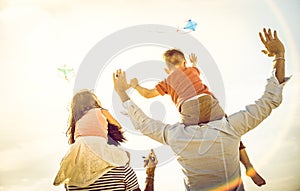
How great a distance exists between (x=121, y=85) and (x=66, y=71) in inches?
20.2

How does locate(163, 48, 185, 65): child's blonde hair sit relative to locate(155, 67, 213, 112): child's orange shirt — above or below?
above

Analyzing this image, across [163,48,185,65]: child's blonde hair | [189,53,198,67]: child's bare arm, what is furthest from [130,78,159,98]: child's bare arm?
[189,53,198,67]: child's bare arm

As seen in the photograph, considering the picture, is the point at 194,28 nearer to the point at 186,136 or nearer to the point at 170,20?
the point at 170,20

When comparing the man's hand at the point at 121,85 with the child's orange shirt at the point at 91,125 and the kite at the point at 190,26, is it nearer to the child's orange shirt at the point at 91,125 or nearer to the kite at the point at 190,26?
the child's orange shirt at the point at 91,125

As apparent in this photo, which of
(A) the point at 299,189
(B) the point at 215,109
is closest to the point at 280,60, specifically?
(B) the point at 215,109

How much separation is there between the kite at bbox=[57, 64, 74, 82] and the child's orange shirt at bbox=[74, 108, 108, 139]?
1.87ft

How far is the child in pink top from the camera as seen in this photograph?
7.70ft

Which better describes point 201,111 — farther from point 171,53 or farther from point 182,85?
point 171,53

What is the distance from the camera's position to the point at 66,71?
2.79m

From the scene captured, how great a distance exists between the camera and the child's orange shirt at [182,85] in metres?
2.45

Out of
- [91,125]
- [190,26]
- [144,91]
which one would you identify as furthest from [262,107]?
[91,125]

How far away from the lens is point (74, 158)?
Result: 2.11 meters

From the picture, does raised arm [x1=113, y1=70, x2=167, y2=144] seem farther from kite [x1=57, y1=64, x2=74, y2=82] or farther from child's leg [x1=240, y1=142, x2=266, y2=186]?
child's leg [x1=240, y1=142, x2=266, y2=186]

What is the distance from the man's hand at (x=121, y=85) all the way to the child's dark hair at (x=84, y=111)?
0.68 feet
